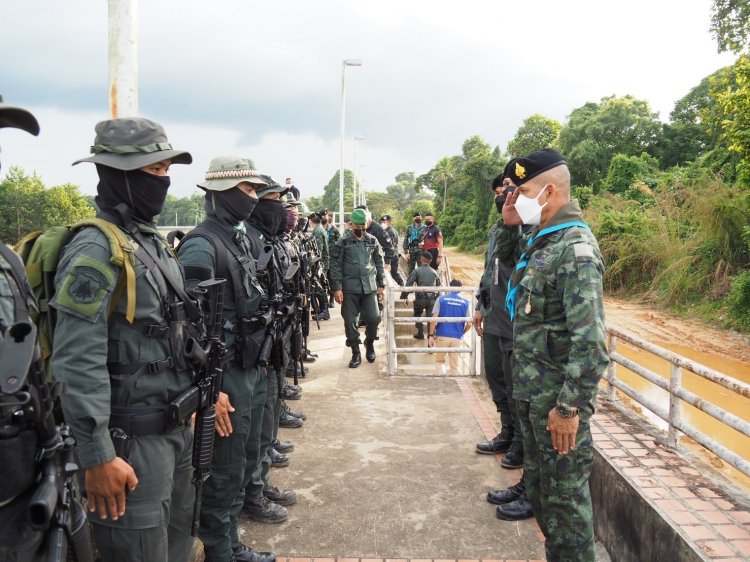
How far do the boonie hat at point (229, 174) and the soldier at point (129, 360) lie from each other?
0.79 m

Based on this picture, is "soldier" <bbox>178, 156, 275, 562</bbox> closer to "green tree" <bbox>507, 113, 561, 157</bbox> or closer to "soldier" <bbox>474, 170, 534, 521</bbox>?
"soldier" <bbox>474, 170, 534, 521</bbox>

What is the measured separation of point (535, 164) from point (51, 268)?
2209mm

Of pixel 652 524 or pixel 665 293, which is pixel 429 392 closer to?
pixel 652 524

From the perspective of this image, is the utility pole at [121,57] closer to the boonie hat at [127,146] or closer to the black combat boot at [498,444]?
the boonie hat at [127,146]

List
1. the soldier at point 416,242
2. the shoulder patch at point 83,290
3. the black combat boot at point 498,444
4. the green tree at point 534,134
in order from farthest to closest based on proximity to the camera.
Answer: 1. the green tree at point 534,134
2. the soldier at point 416,242
3. the black combat boot at point 498,444
4. the shoulder patch at point 83,290

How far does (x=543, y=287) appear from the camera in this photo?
2.73 m

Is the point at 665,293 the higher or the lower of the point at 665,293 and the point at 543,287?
the lower

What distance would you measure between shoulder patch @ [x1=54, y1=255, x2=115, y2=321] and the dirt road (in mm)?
9046

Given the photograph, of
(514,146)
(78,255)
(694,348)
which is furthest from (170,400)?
(514,146)

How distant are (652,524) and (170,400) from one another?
2358mm

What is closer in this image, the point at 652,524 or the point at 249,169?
the point at 652,524

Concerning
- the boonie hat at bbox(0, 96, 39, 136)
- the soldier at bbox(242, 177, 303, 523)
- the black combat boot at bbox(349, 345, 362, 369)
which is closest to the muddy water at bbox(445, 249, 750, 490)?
the black combat boot at bbox(349, 345, 362, 369)

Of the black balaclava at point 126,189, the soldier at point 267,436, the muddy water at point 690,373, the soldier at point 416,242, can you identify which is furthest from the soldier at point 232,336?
the soldier at point 416,242

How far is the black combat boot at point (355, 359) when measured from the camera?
7.30 meters
